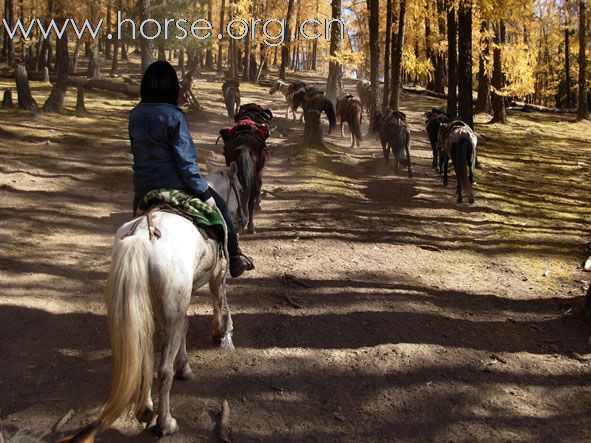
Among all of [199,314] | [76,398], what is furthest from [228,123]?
[76,398]

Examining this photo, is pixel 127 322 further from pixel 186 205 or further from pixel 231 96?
pixel 231 96

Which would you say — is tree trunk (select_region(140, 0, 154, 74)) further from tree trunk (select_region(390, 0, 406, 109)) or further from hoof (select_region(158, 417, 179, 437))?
hoof (select_region(158, 417, 179, 437))

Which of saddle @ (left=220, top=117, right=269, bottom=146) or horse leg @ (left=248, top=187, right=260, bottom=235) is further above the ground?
saddle @ (left=220, top=117, right=269, bottom=146)

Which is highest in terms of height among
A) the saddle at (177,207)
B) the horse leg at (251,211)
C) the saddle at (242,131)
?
the saddle at (242,131)

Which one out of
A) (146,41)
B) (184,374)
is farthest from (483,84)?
(184,374)

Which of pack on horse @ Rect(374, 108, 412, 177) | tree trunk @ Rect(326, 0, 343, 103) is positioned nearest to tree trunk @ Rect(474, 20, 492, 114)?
tree trunk @ Rect(326, 0, 343, 103)

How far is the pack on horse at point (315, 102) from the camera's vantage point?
62.1 ft

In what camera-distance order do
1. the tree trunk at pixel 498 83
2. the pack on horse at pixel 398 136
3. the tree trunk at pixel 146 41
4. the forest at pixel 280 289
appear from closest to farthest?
the forest at pixel 280 289, the pack on horse at pixel 398 136, the tree trunk at pixel 146 41, the tree trunk at pixel 498 83

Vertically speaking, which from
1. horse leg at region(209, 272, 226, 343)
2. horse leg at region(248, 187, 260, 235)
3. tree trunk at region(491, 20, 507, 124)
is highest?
tree trunk at region(491, 20, 507, 124)

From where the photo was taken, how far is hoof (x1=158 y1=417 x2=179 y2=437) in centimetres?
444

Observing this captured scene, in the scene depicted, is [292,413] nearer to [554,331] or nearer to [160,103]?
[160,103]

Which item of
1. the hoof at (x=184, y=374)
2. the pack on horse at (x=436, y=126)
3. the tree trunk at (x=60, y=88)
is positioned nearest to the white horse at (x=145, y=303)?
the hoof at (x=184, y=374)

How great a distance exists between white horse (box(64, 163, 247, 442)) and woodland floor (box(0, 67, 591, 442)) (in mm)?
576

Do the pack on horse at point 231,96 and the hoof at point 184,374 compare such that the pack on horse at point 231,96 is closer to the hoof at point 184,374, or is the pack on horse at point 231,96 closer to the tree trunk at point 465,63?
the tree trunk at point 465,63
